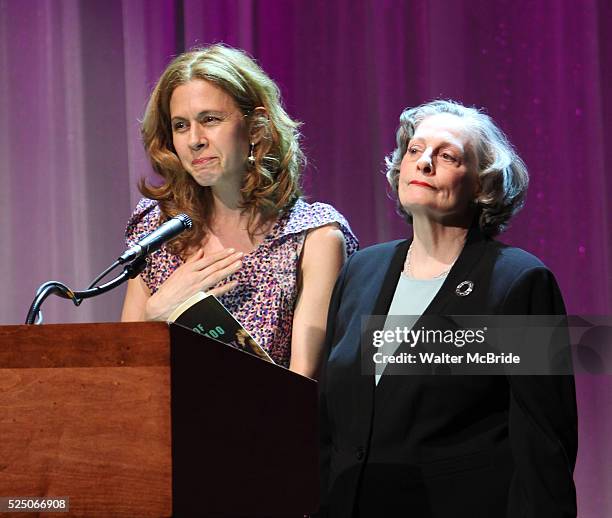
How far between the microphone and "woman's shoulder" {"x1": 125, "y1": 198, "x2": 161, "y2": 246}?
696 millimetres

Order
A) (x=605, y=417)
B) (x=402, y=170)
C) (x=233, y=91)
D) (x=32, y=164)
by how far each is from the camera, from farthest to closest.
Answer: (x=32, y=164), (x=605, y=417), (x=233, y=91), (x=402, y=170)

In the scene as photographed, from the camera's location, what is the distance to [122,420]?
1232 mm

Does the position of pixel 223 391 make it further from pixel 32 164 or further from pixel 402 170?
pixel 32 164

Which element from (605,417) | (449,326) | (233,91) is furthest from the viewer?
(605,417)

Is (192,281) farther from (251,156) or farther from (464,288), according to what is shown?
(464,288)

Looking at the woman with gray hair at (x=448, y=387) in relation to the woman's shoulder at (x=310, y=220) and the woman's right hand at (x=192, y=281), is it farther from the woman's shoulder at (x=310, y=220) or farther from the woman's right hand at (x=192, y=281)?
the woman's right hand at (x=192, y=281)

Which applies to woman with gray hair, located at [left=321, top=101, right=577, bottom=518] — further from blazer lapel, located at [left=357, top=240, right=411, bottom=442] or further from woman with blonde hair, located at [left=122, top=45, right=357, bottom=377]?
woman with blonde hair, located at [left=122, top=45, right=357, bottom=377]

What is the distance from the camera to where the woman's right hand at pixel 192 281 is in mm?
2346

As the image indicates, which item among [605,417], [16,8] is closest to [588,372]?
[605,417]

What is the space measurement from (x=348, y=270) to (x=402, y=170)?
28 centimetres

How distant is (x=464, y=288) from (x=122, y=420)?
1125 mm

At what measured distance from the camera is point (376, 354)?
2.26 metres

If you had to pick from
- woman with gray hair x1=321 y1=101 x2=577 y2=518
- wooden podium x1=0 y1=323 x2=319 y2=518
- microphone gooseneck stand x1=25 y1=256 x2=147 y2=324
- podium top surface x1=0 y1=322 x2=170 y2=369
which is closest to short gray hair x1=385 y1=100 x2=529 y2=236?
woman with gray hair x1=321 y1=101 x2=577 y2=518

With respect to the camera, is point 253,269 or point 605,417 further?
A: point 605,417
